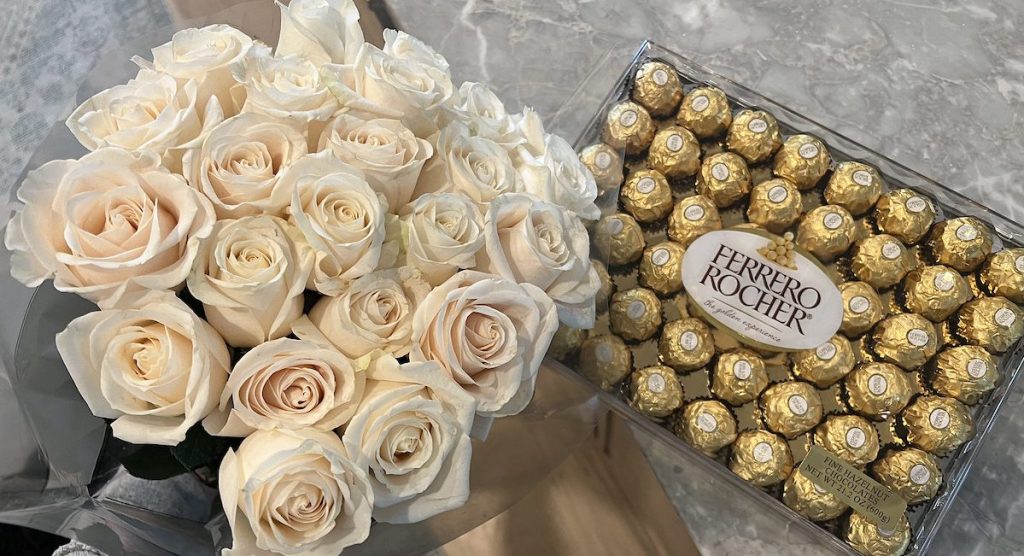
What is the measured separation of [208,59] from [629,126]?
45 cm

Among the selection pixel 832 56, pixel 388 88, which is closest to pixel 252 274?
pixel 388 88

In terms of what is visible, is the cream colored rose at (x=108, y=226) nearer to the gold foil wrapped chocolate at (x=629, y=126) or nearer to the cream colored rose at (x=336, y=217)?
the cream colored rose at (x=336, y=217)

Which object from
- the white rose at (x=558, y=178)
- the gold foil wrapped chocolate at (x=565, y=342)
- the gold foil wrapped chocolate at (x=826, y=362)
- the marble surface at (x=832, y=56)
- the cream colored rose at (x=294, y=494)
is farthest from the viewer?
the marble surface at (x=832, y=56)

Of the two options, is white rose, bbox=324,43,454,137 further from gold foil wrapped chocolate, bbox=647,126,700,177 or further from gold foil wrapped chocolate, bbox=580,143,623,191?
gold foil wrapped chocolate, bbox=647,126,700,177

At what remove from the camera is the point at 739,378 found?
68 centimetres

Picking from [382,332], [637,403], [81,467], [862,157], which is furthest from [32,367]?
[862,157]

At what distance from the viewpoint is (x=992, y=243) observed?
748mm

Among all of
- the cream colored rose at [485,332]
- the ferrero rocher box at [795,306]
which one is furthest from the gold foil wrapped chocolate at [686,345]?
the cream colored rose at [485,332]

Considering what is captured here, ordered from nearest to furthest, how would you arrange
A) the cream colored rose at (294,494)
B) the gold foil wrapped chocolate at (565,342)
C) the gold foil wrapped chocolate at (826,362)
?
the cream colored rose at (294,494), the gold foil wrapped chocolate at (565,342), the gold foil wrapped chocolate at (826,362)

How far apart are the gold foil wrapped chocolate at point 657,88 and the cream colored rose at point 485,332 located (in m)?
0.44

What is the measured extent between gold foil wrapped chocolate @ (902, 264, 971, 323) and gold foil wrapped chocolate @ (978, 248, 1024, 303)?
2 centimetres

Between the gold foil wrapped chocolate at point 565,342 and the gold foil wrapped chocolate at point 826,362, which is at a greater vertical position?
the gold foil wrapped chocolate at point 826,362

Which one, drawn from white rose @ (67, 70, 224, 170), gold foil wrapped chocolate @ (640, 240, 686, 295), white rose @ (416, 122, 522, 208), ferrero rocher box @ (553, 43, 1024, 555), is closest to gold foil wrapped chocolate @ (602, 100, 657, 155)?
ferrero rocher box @ (553, 43, 1024, 555)

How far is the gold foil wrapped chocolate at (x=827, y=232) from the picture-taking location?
2.40ft
